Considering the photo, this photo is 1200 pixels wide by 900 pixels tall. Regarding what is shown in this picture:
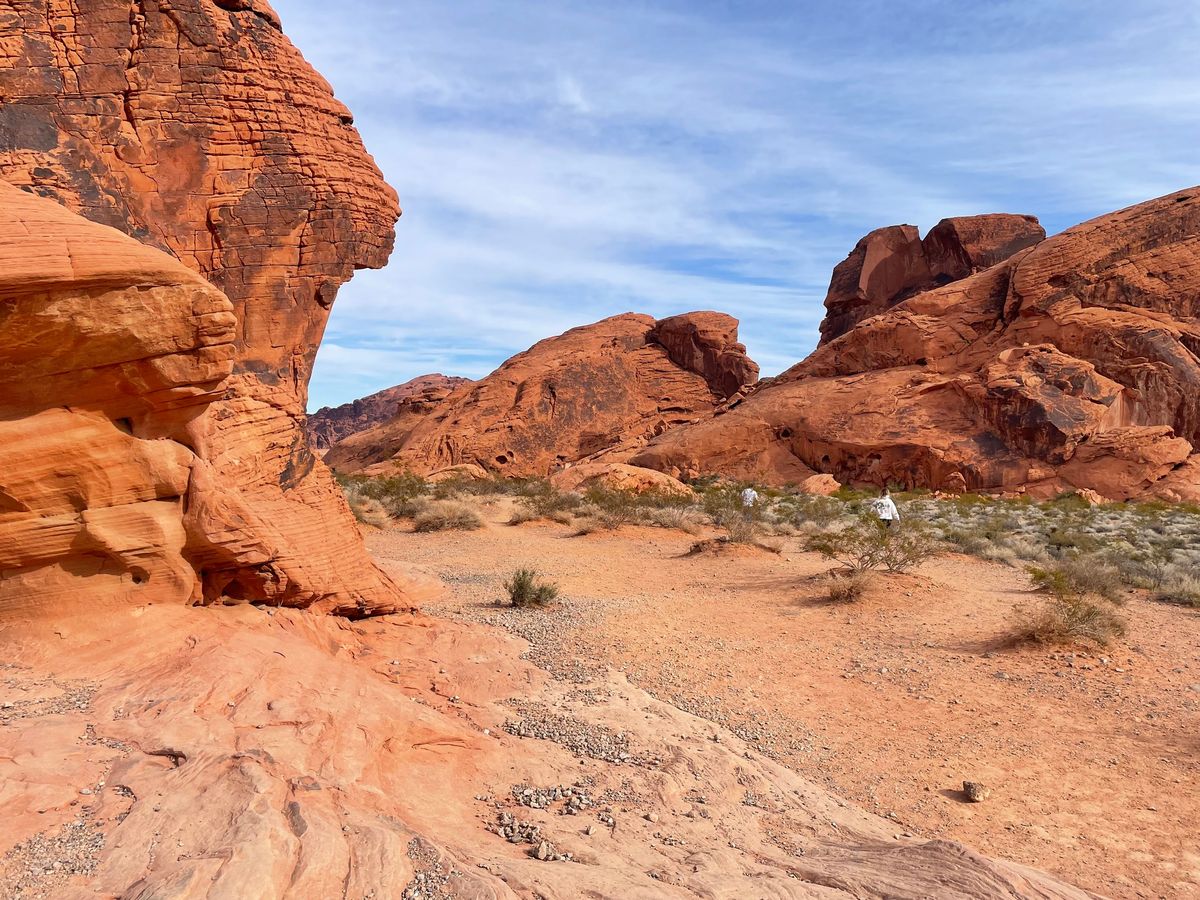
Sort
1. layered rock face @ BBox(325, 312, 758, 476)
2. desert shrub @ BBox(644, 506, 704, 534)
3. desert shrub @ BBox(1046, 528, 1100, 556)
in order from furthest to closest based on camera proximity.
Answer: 1. layered rock face @ BBox(325, 312, 758, 476)
2. desert shrub @ BBox(644, 506, 704, 534)
3. desert shrub @ BBox(1046, 528, 1100, 556)

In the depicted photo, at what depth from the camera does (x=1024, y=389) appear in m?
28.4

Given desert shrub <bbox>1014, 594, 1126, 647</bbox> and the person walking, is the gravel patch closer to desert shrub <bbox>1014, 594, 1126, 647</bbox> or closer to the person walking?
desert shrub <bbox>1014, 594, 1126, 647</bbox>

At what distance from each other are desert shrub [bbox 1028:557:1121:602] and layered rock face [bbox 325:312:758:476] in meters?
30.1

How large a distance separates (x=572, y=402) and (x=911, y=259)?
919 inches

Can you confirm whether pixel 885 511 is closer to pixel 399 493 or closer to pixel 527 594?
pixel 527 594

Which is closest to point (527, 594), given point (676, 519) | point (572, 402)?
point (676, 519)

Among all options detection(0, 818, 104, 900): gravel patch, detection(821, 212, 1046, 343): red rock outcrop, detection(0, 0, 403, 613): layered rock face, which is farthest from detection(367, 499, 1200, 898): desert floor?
detection(821, 212, 1046, 343): red rock outcrop

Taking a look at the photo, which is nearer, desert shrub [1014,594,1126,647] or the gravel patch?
the gravel patch

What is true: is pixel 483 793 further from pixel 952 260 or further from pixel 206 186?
pixel 952 260

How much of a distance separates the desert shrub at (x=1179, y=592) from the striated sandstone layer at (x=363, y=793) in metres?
9.19

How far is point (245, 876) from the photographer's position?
278 centimetres

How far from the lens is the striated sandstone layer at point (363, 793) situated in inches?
118

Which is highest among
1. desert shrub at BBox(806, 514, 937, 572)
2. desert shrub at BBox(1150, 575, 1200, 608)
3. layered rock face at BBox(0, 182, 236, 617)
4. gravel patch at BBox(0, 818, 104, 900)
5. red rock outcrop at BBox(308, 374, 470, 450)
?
red rock outcrop at BBox(308, 374, 470, 450)

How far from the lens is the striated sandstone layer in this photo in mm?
3008
